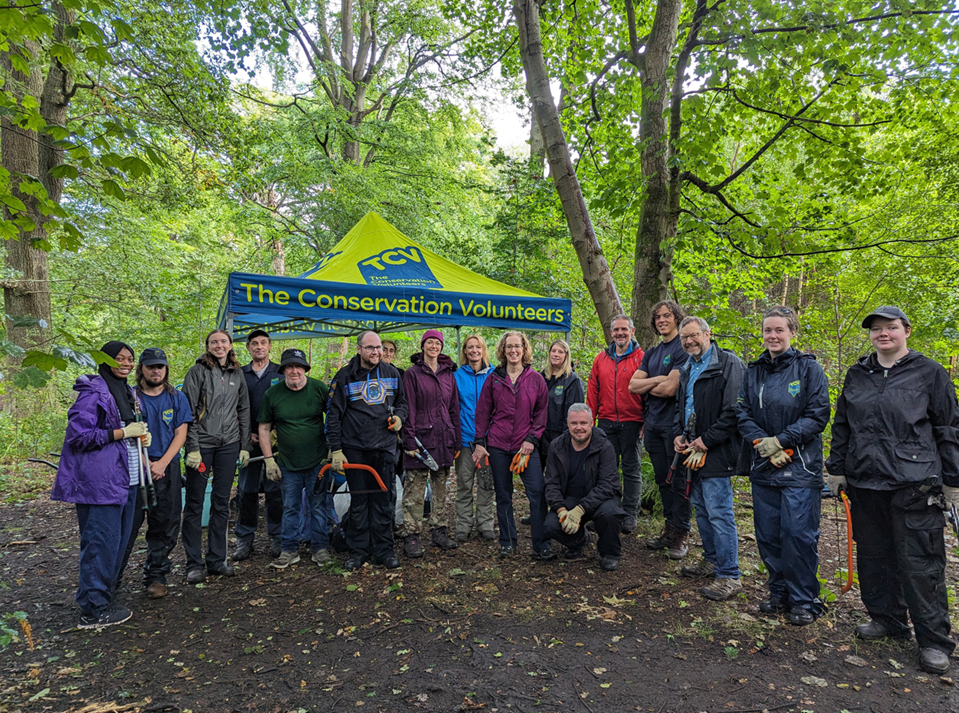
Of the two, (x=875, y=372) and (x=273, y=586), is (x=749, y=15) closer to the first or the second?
(x=875, y=372)

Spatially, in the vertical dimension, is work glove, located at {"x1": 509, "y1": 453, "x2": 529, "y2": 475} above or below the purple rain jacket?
below

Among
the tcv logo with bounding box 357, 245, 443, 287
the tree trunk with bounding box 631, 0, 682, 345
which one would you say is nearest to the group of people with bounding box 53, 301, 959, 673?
the tcv logo with bounding box 357, 245, 443, 287

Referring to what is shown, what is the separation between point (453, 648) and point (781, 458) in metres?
2.18

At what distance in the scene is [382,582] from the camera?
3816mm

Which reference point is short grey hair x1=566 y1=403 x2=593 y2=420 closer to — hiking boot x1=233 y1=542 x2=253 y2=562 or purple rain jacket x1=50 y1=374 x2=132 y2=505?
hiking boot x1=233 y1=542 x2=253 y2=562

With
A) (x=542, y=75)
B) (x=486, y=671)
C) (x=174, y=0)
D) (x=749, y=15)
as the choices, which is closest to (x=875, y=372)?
(x=486, y=671)

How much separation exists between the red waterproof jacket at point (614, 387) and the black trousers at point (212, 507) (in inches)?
118

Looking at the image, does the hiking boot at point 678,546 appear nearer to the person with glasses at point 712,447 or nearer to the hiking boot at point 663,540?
the hiking boot at point 663,540

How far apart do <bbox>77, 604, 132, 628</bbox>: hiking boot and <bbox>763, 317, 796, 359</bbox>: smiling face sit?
171 inches

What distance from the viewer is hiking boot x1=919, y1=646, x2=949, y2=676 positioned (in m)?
2.57

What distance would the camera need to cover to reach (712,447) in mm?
3531

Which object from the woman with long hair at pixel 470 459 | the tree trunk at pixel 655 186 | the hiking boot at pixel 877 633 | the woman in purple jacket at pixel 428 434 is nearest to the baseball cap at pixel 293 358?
the woman in purple jacket at pixel 428 434

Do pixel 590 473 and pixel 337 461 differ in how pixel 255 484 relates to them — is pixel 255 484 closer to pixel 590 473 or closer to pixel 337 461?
pixel 337 461

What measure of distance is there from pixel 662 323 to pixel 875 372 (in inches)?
62.5
